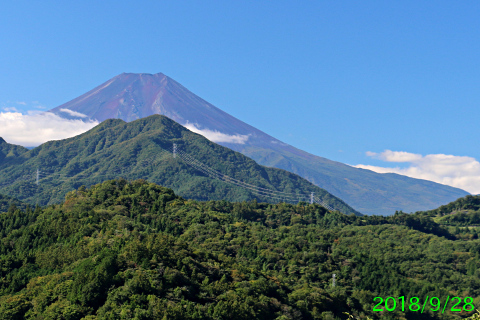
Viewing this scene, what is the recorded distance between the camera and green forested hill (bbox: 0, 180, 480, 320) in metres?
54.9

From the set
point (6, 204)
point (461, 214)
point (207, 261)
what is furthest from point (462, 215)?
point (6, 204)

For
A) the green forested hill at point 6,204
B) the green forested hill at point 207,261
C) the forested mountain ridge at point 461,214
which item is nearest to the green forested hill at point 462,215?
the forested mountain ridge at point 461,214

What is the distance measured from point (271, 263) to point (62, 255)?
118ft

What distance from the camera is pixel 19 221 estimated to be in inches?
3752

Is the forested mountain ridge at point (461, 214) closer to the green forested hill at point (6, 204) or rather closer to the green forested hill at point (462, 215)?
the green forested hill at point (462, 215)

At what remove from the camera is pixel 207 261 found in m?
73.5

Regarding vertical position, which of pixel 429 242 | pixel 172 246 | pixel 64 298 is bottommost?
pixel 64 298

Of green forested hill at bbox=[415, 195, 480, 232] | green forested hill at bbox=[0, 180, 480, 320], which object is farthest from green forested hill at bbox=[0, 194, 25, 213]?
green forested hill at bbox=[415, 195, 480, 232]

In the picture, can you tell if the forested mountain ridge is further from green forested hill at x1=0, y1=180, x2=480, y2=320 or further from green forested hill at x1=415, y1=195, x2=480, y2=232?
green forested hill at x1=0, y1=180, x2=480, y2=320

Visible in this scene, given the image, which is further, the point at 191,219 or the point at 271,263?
the point at 191,219

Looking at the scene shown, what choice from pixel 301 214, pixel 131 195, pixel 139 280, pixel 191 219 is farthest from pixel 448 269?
pixel 139 280

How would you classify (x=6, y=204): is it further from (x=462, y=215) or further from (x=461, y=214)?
(x=462, y=215)

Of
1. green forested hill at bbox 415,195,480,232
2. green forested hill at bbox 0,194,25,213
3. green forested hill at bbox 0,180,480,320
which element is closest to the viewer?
green forested hill at bbox 0,180,480,320

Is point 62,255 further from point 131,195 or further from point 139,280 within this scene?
point 131,195
